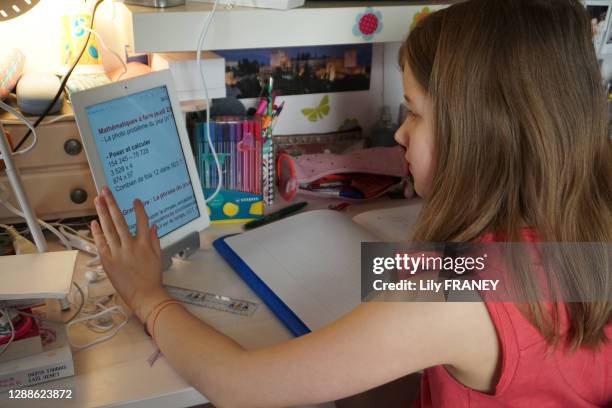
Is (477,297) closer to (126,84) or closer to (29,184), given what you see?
(126,84)

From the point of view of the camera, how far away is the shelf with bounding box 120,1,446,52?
1023 millimetres

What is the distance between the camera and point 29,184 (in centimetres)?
109

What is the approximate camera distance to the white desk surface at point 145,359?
76 cm

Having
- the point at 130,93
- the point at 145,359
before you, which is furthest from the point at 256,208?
the point at 145,359

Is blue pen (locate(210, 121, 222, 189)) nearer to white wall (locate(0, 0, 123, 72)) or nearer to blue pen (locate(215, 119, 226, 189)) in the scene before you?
blue pen (locate(215, 119, 226, 189))

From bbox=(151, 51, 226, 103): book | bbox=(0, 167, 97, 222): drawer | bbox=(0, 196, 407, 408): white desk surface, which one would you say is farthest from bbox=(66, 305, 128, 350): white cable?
bbox=(151, 51, 226, 103): book

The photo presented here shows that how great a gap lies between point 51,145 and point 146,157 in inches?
8.3

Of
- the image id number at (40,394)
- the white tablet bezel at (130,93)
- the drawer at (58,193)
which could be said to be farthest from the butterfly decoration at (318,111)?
the image id number at (40,394)

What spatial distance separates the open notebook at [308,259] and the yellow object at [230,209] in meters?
0.08

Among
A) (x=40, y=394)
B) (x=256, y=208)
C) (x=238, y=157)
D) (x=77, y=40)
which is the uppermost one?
(x=77, y=40)

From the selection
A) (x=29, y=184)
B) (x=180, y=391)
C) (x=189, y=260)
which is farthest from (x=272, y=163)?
(x=180, y=391)

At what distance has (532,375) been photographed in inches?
27.5

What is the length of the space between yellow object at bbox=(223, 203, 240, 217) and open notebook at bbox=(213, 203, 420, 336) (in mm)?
79

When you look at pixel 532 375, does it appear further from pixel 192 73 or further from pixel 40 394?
pixel 192 73
